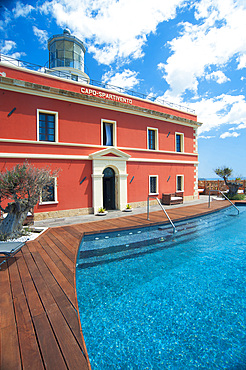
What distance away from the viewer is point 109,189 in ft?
42.0

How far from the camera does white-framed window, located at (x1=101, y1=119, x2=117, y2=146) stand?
39.8ft

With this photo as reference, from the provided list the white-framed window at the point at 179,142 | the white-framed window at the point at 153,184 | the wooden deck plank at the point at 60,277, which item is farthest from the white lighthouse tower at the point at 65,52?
the wooden deck plank at the point at 60,277

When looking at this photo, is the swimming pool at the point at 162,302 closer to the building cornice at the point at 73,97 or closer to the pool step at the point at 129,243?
the pool step at the point at 129,243

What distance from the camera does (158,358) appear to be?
2.65 m

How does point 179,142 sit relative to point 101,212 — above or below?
above

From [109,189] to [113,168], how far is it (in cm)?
148

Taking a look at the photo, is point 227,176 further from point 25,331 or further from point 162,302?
point 25,331

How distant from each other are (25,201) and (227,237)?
8013mm

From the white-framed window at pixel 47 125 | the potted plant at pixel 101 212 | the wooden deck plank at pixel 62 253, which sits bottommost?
the wooden deck plank at pixel 62 253

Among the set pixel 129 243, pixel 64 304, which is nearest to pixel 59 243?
pixel 129 243

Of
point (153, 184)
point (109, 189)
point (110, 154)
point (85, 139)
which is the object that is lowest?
point (109, 189)

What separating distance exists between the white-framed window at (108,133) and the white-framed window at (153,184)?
13.3 feet

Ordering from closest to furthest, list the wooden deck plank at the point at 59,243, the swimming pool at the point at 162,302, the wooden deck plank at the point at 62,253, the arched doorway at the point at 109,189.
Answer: the swimming pool at the point at 162,302
the wooden deck plank at the point at 62,253
the wooden deck plank at the point at 59,243
the arched doorway at the point at 109,189

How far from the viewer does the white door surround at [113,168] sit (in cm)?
1141
